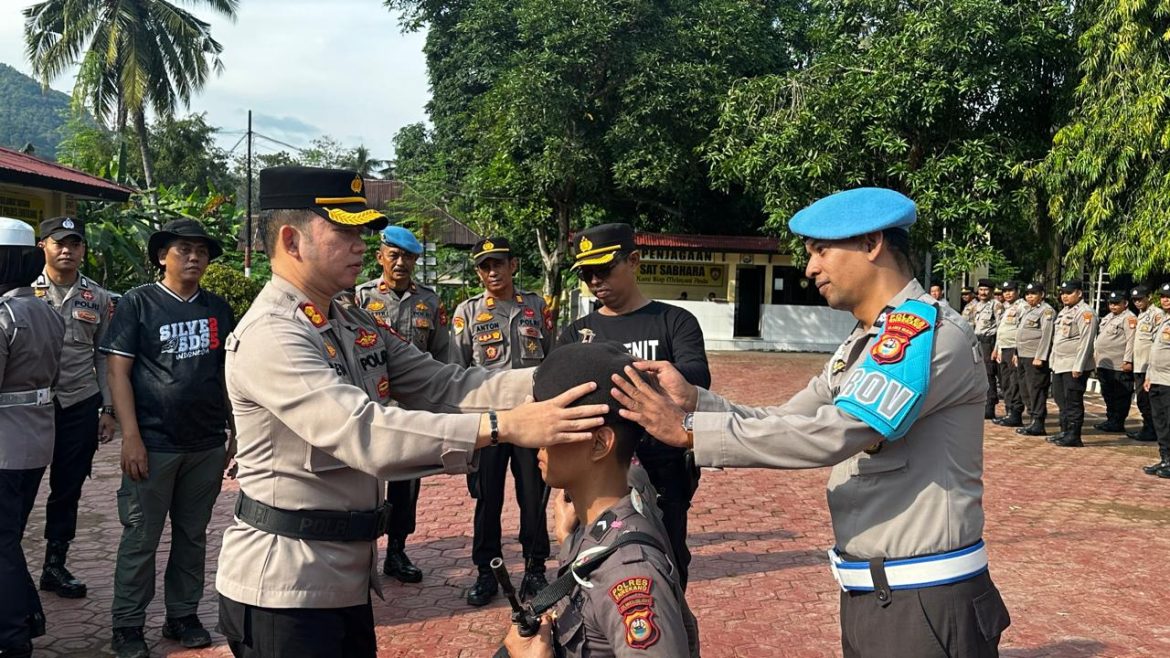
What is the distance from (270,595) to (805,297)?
24903 mm

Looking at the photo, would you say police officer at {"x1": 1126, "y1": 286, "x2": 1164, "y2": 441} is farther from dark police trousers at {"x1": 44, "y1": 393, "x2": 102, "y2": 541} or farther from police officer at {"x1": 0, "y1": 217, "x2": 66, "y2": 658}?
police officer at {"x1": 0, "y1": 217, "x2": 66, "y2": 658}

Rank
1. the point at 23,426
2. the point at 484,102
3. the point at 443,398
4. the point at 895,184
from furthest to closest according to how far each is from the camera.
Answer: the point at 484,102
the point at 895,184
the point at 23,426
the point at 443,398

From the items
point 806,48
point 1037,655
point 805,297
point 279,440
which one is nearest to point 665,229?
point 805,297

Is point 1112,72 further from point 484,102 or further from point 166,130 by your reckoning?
point 166,130

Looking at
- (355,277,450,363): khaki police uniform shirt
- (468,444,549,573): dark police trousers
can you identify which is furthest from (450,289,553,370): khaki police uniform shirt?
(468,444,549,573): dark police trousers

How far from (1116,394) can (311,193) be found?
12.7m

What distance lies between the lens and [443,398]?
2.78 metres

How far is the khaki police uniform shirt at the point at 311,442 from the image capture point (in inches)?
81.6

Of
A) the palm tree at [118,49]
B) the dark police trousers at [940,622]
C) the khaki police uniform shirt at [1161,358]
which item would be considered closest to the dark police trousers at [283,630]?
the dark police trousers at [940,622]

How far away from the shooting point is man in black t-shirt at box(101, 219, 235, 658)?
4.15 meters

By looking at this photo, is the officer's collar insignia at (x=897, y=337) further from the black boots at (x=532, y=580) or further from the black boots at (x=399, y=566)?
the black boots at (x=399, y=566)

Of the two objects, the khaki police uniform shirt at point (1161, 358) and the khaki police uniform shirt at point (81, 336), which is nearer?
the khaki police uniform shirt at point (81, 336)

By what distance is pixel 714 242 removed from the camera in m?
25.3

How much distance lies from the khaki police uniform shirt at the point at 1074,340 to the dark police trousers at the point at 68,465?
35.3 feet
